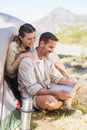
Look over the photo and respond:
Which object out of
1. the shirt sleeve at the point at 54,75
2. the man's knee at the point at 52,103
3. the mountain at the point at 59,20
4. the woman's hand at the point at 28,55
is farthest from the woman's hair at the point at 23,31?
the mountain at the point at 59,20

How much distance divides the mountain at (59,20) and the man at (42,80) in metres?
5.36

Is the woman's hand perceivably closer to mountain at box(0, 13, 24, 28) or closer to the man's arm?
Result: mountain at box(0, 13, 24, 28)

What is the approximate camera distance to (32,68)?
3.76 meters

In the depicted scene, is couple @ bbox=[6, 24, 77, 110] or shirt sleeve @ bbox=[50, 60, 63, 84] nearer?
couple @ bbox=[6, 24, 77, 110]

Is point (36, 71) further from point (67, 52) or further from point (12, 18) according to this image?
point (67, 52)

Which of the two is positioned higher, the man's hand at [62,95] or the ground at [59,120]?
the man's hand at [62,95]

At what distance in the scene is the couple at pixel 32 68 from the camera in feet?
12.1

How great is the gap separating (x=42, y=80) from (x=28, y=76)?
0.97ft

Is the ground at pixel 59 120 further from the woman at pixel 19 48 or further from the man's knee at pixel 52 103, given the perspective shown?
the woman at pixel 19 48

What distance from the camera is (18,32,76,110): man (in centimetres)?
371

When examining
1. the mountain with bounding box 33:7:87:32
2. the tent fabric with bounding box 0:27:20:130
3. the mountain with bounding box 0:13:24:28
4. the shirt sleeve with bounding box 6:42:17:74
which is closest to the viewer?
the tent fabric with bounding box 0:27:20:130

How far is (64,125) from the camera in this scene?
12.3 feet

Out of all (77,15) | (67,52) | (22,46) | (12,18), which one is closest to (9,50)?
(22,46)

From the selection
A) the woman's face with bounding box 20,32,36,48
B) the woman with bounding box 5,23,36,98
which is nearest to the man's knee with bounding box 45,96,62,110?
the woman with bounding box 5,23,36,98
